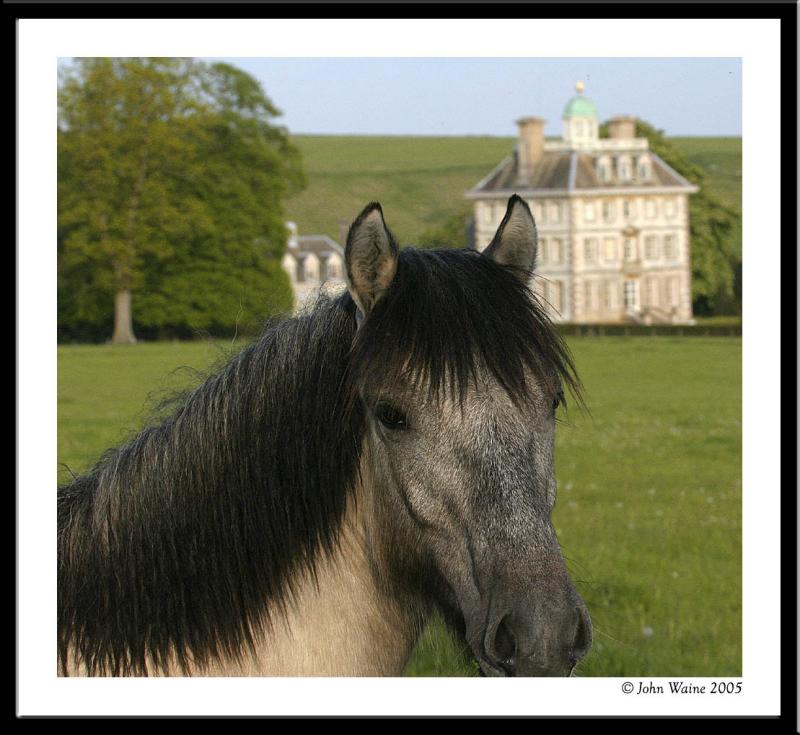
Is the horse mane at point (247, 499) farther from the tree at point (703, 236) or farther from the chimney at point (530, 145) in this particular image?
→ the chimney at point (530, 145)

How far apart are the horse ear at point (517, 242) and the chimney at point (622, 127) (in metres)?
20.7

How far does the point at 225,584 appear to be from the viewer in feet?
10.3

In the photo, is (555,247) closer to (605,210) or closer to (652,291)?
(652,291)

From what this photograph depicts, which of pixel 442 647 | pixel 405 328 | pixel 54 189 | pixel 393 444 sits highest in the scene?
pixel 54 189

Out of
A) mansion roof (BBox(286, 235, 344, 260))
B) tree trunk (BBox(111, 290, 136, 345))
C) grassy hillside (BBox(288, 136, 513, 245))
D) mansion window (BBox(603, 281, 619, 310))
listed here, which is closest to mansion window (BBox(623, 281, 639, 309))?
mansion window (BBox(603, 281, 619, 310))

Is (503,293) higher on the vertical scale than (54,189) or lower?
lower

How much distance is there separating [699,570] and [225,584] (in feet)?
21.3

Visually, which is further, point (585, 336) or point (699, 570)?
point (585, 336)

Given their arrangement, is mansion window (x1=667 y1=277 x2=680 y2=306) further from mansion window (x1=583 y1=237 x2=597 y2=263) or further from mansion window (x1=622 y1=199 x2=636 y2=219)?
mansion window (x1=583 y1=237 x2=597 y2=263)

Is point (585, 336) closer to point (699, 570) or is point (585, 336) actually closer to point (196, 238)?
point (196, 238)

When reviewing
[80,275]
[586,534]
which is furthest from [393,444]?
[80,275]

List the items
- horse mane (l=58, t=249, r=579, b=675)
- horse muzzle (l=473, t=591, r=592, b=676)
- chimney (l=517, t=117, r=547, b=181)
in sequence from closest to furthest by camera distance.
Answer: horse muzzle (l=473, t=591, r=592, b=676) → horse mane (l=58, t=249, r=579, b=675) → chimney (l=517, t=117, r=547, b=181)

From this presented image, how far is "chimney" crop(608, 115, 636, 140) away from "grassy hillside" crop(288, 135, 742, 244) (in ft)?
9.92

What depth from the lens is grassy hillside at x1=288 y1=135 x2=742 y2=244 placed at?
26391 millimetres
